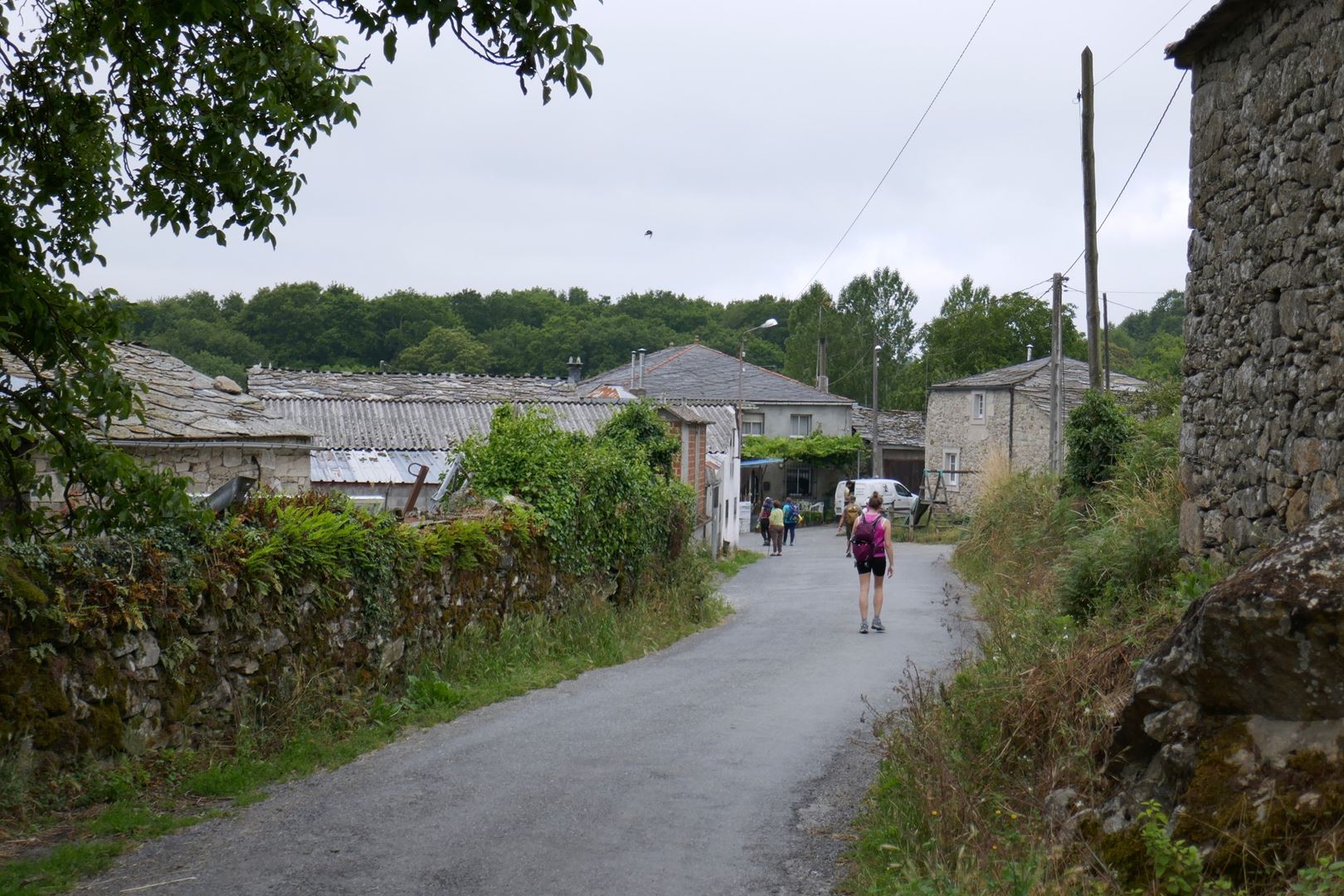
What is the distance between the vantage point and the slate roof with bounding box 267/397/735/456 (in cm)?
2608

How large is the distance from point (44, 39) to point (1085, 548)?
826 cm

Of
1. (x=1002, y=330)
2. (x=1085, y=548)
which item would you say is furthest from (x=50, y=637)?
(x=1002, y=330)

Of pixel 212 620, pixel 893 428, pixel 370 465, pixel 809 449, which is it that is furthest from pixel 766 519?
pixel 212 620

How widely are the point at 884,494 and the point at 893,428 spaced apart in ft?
42.2

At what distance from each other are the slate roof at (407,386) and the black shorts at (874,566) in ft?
53.9

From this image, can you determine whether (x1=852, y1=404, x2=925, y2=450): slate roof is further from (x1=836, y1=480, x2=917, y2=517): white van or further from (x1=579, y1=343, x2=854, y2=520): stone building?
(x1=836, y1=480, x2=917, y2=517): white van

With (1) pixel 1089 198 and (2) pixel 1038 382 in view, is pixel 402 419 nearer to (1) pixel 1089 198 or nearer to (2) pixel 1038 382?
(1) pixel 1089 198

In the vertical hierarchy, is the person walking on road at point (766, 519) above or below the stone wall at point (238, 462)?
below

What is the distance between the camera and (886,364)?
8031 cm

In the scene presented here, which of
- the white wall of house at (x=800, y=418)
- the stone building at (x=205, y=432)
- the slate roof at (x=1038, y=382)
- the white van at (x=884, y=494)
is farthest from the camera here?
the white wall of house at (x=800, y=418)

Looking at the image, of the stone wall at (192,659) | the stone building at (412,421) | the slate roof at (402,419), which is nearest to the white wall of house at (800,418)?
the stone building at (412,421)

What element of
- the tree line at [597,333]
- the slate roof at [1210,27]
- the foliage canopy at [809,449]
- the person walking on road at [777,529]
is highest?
the tree line at [597,333]

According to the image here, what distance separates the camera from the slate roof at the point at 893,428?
58.8m

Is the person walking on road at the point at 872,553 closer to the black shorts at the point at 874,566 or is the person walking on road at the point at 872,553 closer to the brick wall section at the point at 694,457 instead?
the black shorts at the point at 874,566
